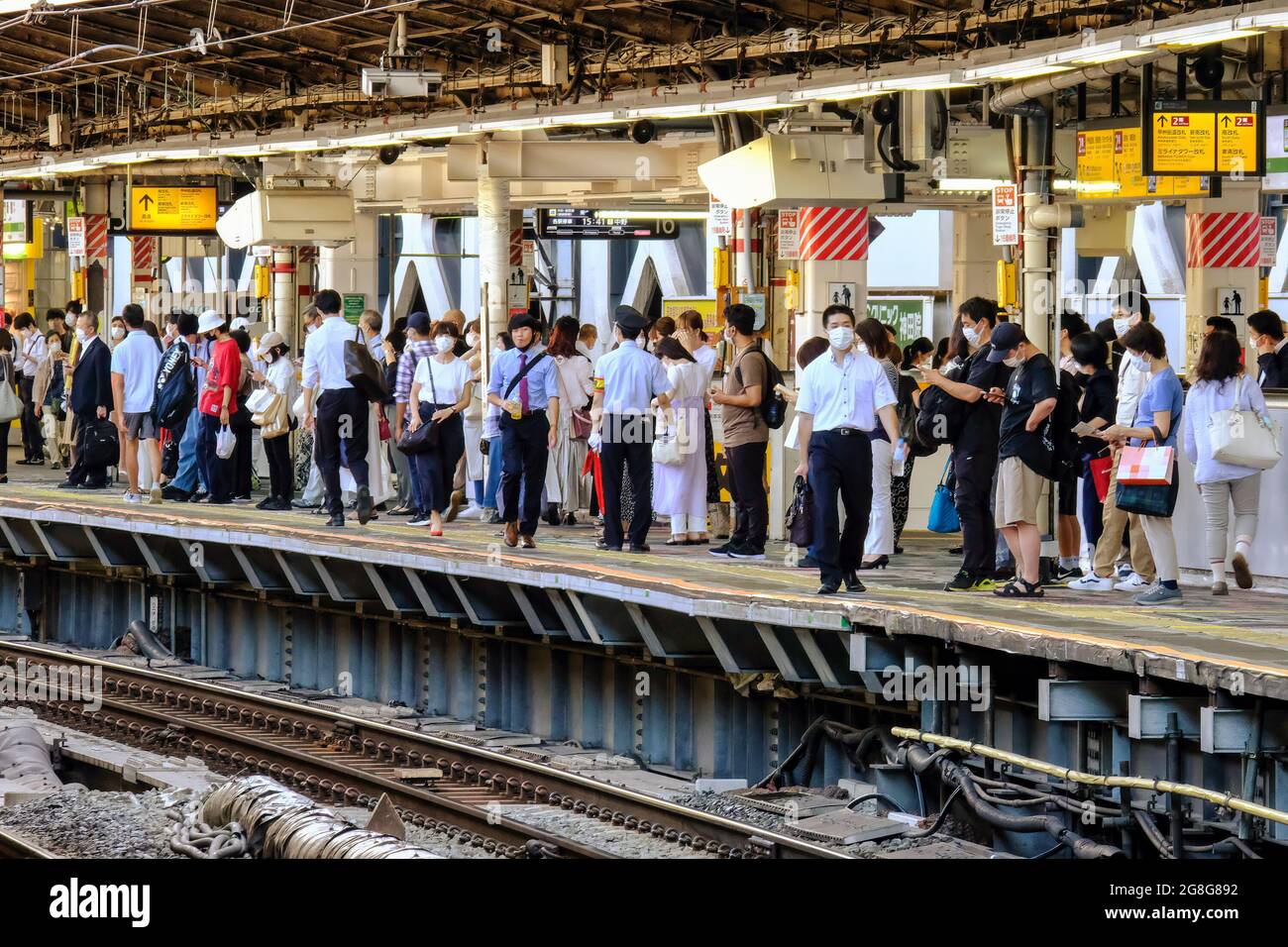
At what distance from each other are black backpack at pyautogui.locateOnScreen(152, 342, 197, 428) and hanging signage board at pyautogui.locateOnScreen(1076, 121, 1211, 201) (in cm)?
816

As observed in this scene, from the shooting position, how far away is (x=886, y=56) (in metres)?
16.8

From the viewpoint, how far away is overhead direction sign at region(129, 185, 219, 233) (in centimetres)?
2823

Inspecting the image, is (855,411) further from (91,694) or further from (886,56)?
(91,694)

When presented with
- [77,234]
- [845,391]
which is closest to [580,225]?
[77,234]

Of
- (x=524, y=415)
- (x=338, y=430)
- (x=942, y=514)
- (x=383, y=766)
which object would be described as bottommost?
(x=383, y=766)

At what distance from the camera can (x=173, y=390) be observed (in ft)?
68.1

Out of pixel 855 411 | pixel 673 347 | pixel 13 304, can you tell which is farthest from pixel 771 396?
pixel 13 304

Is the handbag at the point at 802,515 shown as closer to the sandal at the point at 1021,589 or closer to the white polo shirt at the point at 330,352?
the sandal at the point at 1021,589

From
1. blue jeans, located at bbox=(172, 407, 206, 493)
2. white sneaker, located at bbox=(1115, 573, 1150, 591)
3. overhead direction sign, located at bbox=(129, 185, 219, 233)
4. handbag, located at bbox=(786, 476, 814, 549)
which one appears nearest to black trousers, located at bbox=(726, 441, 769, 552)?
handbag, located at bbox=(786, 476, 814, 549)

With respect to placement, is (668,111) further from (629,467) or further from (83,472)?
(83,472)

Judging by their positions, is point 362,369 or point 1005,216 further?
point 1005,216

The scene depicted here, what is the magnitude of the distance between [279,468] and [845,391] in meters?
8.82

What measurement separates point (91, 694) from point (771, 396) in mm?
6302

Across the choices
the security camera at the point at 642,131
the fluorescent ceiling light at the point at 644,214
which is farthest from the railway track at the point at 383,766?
the fluorescent ceiling light at the point at 644,214
